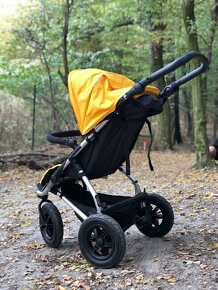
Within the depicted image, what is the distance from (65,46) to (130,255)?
1001 centimetres

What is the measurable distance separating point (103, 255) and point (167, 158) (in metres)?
11.8

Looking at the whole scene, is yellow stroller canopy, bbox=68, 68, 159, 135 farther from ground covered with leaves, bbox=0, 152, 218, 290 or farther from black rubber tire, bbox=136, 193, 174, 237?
ground covered with leaves, bbox=0, 152, 218, 290

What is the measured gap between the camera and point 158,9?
12.8 meters

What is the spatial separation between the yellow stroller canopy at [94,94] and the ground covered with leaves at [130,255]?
150cm

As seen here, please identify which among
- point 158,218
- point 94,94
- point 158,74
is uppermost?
point 158,74

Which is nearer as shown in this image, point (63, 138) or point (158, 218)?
point (63, 138)

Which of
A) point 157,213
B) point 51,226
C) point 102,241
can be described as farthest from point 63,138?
point 157,213

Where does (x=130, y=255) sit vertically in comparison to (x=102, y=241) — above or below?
below

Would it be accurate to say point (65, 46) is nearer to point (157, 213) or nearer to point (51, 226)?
point (51, 226)

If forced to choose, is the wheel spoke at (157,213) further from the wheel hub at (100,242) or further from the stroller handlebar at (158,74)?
the stroller handlebar at (158,74)

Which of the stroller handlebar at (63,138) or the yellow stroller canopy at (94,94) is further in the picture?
the stroller handlebar at (63,138)

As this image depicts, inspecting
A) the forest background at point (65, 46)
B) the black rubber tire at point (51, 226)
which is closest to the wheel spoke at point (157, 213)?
the black rubber tire at point (51, 226)

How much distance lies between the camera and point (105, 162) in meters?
5.09

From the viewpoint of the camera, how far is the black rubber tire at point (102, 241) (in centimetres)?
450
